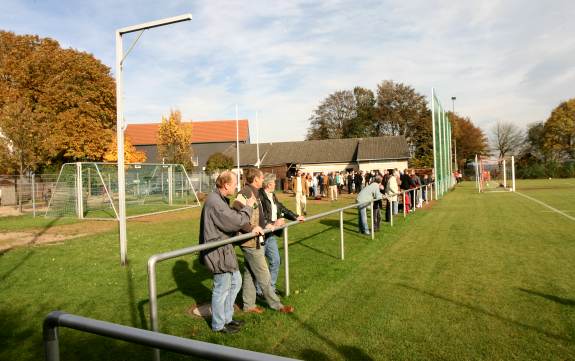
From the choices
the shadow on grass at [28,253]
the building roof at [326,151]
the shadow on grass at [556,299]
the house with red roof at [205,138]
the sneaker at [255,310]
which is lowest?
the sneaker at [255,310]

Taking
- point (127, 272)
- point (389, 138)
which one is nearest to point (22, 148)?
point (127, 272)

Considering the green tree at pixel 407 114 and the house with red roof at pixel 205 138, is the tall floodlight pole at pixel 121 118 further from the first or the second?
the house with red roof at pixel 205 138

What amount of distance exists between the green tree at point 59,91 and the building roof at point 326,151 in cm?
2339

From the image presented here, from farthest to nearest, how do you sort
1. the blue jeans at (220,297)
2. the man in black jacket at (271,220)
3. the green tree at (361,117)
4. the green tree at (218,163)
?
1. the green tree at (361,117)
2. the green tree at (218,163)
3. the man in black jacket at (271,220)
4. the blue jeans at (220,297)

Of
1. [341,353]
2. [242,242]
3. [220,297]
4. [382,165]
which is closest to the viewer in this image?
[341,353]

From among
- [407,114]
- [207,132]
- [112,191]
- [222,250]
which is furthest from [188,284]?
[207,132]

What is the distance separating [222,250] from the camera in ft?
15.8

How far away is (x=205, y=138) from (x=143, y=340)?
7490 cm

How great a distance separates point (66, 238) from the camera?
43.7 ft

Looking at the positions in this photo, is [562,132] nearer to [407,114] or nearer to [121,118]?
[407,114]

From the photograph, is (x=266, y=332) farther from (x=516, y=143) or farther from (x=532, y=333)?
(x=516, y=143)

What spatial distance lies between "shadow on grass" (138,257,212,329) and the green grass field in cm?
2

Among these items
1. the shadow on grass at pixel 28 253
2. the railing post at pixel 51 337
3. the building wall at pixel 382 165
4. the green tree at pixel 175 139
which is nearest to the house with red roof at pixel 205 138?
the building wall at pixel 382 165

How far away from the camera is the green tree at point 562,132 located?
221 ft
